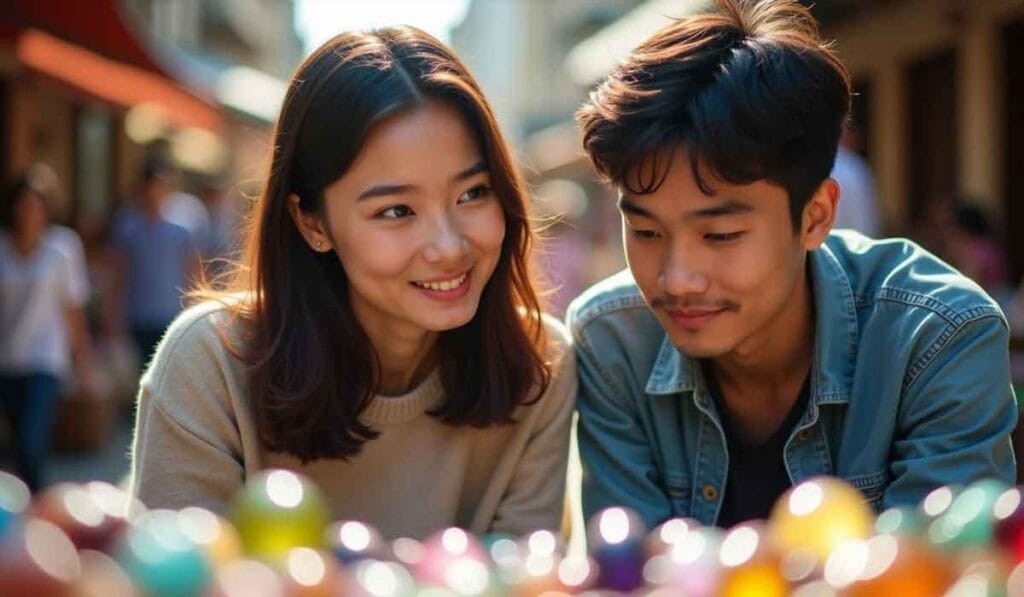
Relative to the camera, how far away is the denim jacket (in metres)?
2.54

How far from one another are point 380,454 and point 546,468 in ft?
1.13

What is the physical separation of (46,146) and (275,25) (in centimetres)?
4307

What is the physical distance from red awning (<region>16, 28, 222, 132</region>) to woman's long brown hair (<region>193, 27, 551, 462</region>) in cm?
609

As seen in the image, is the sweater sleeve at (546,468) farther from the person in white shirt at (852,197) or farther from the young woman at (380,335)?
the person in white shirt at (852,197)

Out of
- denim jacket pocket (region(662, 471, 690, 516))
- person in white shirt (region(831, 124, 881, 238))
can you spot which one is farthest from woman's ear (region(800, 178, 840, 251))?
person in white shirt (region(831, 124, 881, 238))

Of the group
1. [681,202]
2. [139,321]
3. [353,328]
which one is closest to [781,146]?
[681,202]

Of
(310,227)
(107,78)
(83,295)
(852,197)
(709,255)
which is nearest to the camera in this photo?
(709,255)

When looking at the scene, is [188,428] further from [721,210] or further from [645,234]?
[721,210]

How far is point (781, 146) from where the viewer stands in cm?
262

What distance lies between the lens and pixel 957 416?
253 cm

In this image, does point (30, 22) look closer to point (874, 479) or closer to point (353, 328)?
point (353, 328)

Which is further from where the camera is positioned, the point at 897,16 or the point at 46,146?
the point at 46,146

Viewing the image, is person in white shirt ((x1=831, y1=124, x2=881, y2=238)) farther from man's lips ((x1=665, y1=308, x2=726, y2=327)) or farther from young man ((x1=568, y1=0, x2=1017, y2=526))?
man's lips ((x1=665, y1=308, x2=726, y2=327))

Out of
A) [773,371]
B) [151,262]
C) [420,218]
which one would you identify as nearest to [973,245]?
[151,262]
